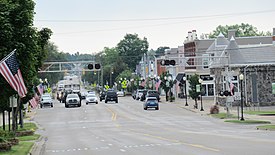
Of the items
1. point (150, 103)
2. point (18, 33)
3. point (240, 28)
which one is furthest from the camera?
point (240, 28)

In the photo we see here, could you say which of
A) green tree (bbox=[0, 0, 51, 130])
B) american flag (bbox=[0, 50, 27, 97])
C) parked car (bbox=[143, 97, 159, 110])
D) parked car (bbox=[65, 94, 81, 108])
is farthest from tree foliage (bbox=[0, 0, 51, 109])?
parked car (bbox=[65, 94, 81, 108])

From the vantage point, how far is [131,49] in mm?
196750

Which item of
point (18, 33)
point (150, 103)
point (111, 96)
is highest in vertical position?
point (18, 33)

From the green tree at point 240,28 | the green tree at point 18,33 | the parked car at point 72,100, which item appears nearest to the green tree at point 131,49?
the green tree at point 240,28

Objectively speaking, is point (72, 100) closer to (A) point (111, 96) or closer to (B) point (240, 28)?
(A) point (111, 96)

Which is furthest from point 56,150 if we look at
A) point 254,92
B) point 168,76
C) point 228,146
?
point 168,76

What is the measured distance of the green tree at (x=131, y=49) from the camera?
19388 cm

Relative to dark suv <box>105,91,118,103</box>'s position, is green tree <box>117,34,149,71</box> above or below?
above

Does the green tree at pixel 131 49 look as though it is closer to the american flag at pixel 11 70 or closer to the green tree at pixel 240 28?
the green tree at pixel 240 28

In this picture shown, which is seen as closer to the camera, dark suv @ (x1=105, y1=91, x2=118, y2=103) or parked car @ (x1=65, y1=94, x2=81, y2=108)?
parked car @ (x1=65, y1=94, x2=81, y2=108)

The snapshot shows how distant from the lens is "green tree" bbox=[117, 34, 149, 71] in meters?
194

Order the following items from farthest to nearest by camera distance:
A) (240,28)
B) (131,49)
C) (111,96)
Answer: (131,49)
(240,28)
(111,96)

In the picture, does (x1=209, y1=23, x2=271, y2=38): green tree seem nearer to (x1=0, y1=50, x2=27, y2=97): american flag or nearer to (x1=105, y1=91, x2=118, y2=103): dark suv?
(x1=105, y1=91, x2=118, y2=103): dark suv

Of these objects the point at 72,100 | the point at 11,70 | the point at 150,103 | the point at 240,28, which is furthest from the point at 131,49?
the point at 11,70
